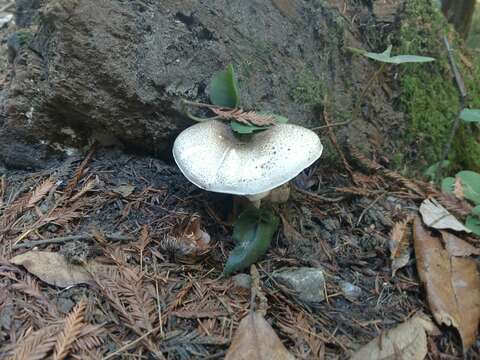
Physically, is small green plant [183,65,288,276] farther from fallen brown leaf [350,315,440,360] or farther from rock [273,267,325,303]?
fallen brown leaf [350,315,440,360]

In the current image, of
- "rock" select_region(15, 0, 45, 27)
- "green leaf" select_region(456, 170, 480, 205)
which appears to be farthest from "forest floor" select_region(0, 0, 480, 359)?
"rock" select_region(15, 0, 45, 27)

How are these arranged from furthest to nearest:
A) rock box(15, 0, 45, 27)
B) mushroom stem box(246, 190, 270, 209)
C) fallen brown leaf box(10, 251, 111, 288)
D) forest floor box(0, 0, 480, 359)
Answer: rock box(15, 0, 45, 27) < mushroom stem box(246, 190, 270, 209) < fallen brown leaf box(10, 251, 111, 288) < forest floor box(0, 0, 480, 359)

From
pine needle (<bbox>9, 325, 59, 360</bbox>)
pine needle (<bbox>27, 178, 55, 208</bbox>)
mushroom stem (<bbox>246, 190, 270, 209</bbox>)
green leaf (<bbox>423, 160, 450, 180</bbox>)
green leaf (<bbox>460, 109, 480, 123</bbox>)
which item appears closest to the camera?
pine needle (<bbox>9, 325, 59, 360</bbox>)

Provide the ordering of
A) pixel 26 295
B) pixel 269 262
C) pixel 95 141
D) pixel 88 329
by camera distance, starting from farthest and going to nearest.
Answer: 1. pixel 95 141
2. pixel 269 262
3. pixel 26 295
4. pixel 88 329

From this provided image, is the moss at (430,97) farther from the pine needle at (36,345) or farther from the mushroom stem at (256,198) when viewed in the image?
the pine needle at (36,345)

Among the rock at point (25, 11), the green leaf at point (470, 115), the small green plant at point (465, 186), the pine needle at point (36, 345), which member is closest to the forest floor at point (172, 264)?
the pine needle at point (36, 345)

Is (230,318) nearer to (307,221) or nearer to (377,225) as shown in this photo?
(307,221)

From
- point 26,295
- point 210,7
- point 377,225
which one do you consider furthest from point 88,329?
point 210,7
